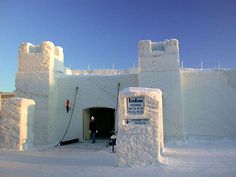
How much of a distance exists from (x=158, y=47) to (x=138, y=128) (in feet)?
23.1

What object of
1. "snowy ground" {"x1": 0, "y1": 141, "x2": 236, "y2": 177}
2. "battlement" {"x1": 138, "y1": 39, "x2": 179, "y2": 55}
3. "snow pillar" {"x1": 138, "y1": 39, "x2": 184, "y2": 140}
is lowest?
"snowy ground" {"x1": 0, "y1": 141, "x2": 236, "y2": 177}

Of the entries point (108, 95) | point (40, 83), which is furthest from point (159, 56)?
point (40, 83)

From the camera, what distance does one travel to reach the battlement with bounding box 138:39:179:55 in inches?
536

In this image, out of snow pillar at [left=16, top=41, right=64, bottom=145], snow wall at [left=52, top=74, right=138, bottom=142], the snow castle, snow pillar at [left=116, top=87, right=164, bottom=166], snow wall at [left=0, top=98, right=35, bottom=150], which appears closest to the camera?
snow pillar at [left=116, top=87, right=164, bottom=166]

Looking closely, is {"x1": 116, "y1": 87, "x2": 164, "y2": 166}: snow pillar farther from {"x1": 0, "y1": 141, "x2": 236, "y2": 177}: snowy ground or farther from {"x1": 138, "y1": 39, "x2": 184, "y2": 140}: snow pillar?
{"x1": 138, "y1": 39, "x2": 184, "y2": 140}: snow pillar

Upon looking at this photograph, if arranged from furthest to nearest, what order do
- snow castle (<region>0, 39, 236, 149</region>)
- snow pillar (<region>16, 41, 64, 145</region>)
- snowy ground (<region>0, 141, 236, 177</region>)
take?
snow pillar (<region>16, 41, 64, 145</region>) → snow castle (<region>0, 39, 236, 149</region>) → snowy ground (<region>0, 141, 236, 177</region>)

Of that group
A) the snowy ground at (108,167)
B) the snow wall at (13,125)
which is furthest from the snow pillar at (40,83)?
the snowy ground at (108,167)

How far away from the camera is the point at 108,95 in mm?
15070

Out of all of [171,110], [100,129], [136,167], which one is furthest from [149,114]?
[100,129]

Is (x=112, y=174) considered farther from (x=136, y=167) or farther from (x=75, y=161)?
(x=75, y=161)

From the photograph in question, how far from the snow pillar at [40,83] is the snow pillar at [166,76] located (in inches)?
180

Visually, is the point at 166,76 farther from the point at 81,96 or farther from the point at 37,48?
the point at 37,48

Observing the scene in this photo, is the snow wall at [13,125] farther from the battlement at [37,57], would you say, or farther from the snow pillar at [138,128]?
the snow pillar at [138,128]

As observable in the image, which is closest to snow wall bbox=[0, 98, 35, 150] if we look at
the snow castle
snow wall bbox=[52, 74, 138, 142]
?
the snow castle
